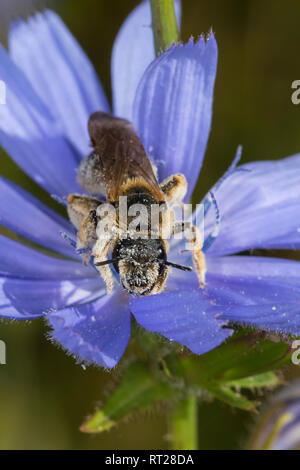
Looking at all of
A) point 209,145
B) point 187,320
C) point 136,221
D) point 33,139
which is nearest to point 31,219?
point 33,139

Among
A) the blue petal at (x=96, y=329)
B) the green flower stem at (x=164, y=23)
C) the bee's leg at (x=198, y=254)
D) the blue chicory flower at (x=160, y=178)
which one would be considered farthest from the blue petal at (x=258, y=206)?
the green flower stem at (x=164, y=23)

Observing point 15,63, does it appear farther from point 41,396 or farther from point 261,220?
point 41,396

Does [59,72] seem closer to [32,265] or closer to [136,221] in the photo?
[32,265]

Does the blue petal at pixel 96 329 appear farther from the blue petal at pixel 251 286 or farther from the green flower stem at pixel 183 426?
the green flower stem at pixel 183 426

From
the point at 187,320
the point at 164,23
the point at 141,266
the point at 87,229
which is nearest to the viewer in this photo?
the point at 187,320

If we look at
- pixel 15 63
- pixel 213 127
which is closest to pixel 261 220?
pixel 15 63
